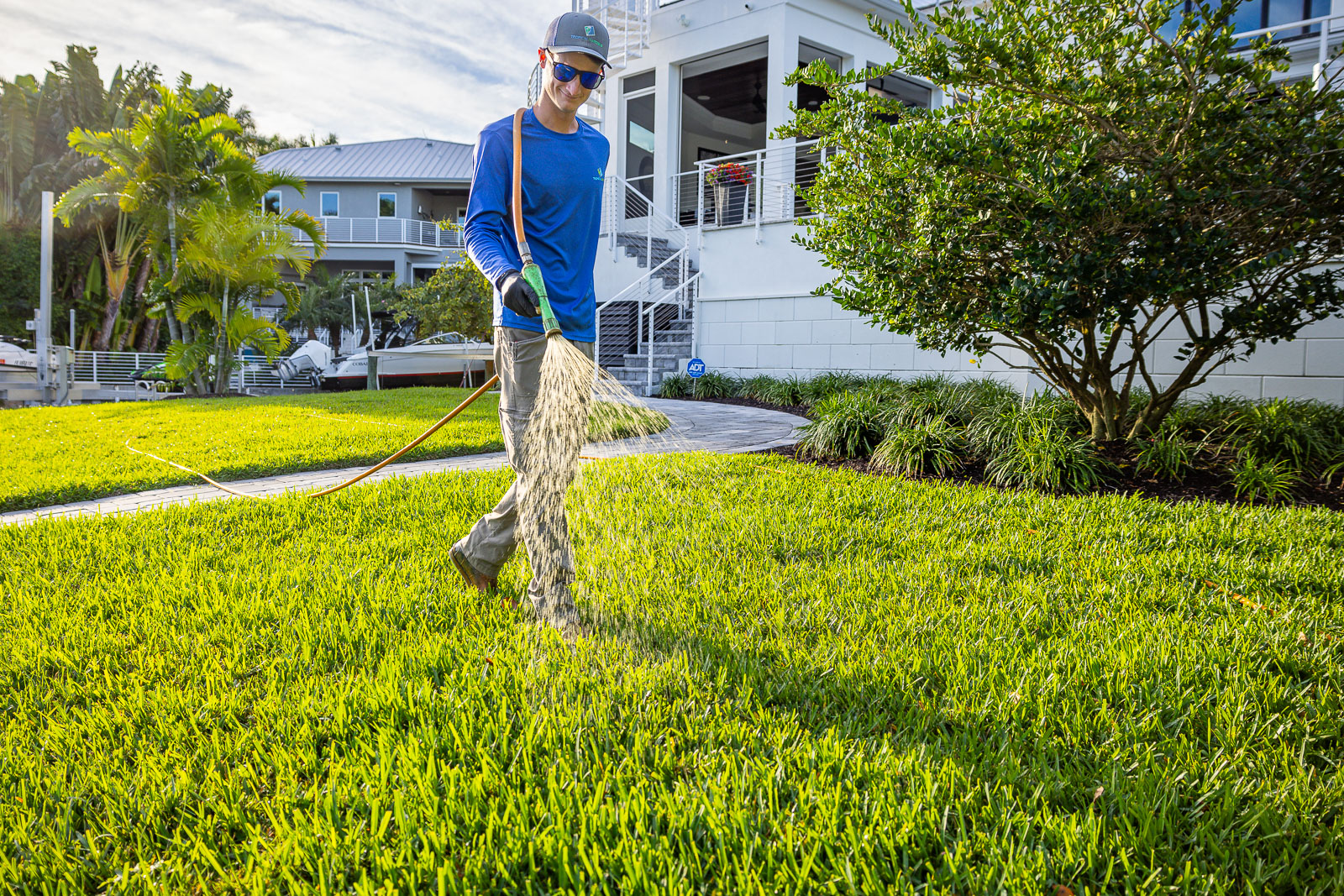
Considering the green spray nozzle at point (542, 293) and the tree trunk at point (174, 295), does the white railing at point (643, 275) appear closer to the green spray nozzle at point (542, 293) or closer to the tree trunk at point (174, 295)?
the tree trunk at point (174, 295)

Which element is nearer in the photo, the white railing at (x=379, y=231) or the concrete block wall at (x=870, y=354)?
the concrete block wall at (x=870, y=354)

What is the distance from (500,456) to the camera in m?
7.14

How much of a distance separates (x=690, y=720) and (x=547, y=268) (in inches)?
66.6

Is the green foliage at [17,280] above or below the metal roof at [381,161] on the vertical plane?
below

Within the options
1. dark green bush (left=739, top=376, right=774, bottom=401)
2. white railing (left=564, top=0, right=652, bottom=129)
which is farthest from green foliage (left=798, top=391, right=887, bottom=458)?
white railing (left=564, top=0, right=652, bottom=129)

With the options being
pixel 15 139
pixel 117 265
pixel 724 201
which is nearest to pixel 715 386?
pixel 724 201

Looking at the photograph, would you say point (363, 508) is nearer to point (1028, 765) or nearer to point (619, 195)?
point (1028, 765)

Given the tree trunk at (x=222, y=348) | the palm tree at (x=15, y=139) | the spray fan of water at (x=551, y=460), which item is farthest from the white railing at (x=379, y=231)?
the spray fan of water at (x=551, y=460)

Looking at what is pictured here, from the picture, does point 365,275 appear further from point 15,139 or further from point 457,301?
point 457,301

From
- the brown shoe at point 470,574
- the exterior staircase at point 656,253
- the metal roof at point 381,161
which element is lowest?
the brown shoe at point 470,574

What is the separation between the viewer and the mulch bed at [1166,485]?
16.1ft

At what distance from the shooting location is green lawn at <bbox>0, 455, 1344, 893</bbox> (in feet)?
5.38

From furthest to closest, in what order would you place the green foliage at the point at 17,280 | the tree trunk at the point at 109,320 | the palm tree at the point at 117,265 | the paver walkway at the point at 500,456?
the tree trunk at the point at 109,320 < the green foliage at the point at 17,280 < the palm tree at the point at 117,265 < the paver walkway at the point at 500,456

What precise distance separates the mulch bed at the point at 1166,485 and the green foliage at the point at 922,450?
65 mm
